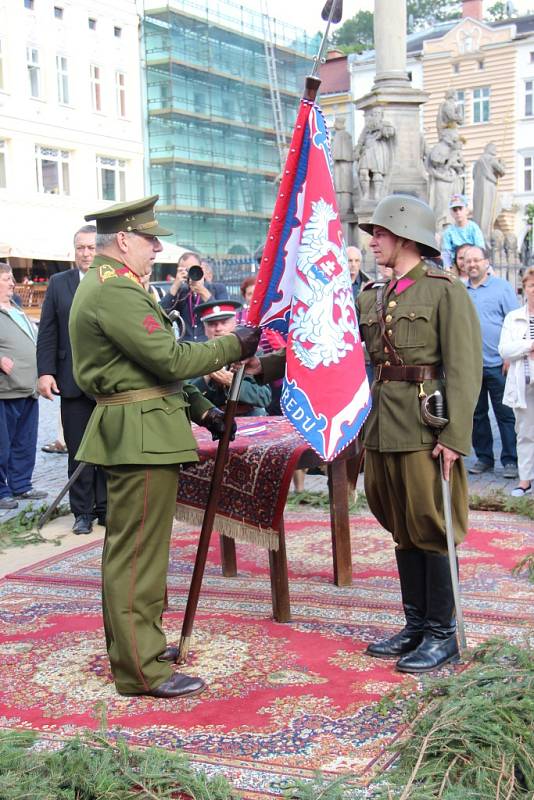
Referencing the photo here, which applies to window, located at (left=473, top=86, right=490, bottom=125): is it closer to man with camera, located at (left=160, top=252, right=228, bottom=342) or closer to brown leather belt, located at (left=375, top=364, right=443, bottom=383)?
man with camera, located at (left=160, top=252, right=228, bottom=342)

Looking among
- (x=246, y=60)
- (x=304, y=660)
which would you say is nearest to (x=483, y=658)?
(x=304, y=660)

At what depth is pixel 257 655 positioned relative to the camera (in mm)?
4676

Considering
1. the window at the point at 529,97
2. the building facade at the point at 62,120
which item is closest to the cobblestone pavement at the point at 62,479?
the building facade at the point at 62,120

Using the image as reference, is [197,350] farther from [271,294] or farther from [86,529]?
[86,529]

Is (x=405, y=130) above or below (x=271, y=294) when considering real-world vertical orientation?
above

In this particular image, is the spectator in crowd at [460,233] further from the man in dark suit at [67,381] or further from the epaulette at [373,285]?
→ the epaulette at [373,285]

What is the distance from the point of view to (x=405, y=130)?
1725 cm

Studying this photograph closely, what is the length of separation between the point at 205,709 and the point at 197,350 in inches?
57.6

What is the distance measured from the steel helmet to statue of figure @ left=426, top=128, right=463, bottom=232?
13467mm

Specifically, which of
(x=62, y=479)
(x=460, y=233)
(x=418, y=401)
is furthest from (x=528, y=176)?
(x=418, y=401)

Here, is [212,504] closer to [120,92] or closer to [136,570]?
[136,570]

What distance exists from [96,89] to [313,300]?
111 ft

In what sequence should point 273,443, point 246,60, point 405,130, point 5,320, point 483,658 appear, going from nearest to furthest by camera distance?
point 483,658
point 273,443
point 5,320
point 405,130
point 246,60

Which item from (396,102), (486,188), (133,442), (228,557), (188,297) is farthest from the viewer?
(486,188)
